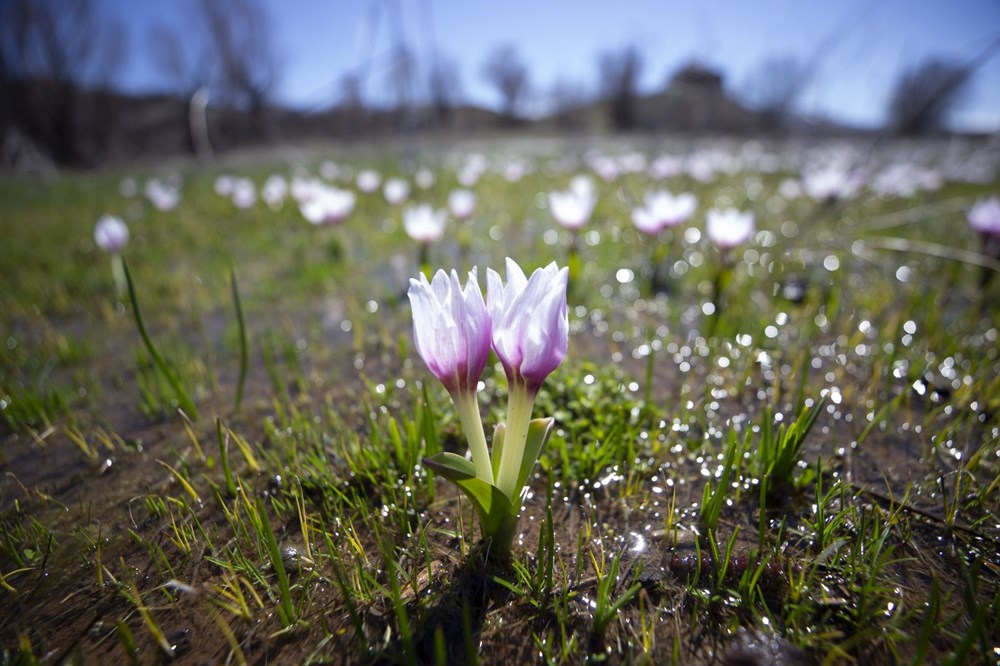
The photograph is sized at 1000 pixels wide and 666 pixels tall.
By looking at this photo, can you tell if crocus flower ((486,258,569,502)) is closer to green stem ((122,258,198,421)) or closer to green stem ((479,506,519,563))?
green stem ((479,506,519,563))

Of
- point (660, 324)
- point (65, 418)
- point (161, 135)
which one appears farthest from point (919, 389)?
point (161, 135)

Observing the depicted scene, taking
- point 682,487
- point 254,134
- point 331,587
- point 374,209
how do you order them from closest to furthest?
1. point 331,587
2. point 682,487
3. point 374,209
4. point 254,134

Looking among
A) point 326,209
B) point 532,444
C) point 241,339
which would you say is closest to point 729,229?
point 532,444

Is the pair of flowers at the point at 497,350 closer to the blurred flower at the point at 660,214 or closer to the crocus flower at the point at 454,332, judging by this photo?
the crocus flower at the point at 454,332

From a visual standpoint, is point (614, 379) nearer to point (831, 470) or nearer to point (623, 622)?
point (831, 470)

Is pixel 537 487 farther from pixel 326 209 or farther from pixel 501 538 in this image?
pixel 326 209

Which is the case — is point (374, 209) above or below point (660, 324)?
above

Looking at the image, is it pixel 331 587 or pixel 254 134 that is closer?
pixel 331 587
